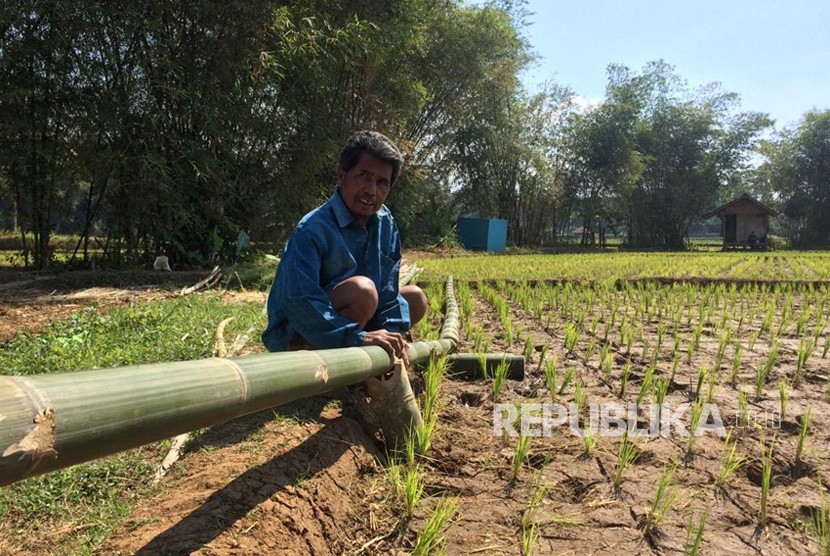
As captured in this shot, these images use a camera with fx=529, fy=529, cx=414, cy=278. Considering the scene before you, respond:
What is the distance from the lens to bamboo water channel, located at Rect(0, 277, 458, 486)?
0.56 metres

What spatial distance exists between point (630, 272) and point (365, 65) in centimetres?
585

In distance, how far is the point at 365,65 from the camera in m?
9.59

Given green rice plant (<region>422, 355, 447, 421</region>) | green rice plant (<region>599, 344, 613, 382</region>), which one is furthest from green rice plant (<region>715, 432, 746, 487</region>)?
green rice plant (<region>422, 355, 447, 421</region>)

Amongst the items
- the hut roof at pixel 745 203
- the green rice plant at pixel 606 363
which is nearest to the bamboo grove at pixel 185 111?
the green rice plant at pixel 606 363

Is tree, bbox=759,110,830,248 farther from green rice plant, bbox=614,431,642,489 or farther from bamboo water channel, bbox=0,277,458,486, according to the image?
bamboo water channel, bbox=0,277,458,486

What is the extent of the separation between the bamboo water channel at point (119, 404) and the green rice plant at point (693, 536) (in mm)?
983

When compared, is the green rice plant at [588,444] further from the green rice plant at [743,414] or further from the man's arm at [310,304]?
the man's arm at [310,304]

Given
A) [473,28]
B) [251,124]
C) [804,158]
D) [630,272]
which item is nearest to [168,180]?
[251,124]

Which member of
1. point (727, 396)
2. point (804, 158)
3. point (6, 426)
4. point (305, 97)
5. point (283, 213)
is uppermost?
point (804, 158)

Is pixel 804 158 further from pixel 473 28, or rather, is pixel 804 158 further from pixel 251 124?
pixel 251 124

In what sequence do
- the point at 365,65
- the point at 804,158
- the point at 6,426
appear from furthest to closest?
1. the point at 804,158
2. the point at 365,65
3. the point at 6,426

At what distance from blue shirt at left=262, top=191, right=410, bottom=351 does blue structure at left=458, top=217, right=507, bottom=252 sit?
15.8 meters

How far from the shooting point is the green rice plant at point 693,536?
4.01 ft

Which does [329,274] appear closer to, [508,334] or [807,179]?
[508,334]
